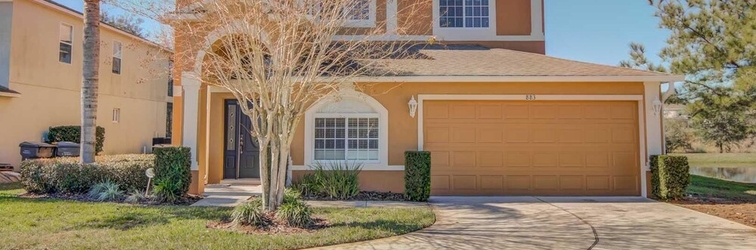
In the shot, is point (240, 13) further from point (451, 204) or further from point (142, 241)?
point (451, 204)

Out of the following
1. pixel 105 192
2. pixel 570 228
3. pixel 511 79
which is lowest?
pixel 570 228

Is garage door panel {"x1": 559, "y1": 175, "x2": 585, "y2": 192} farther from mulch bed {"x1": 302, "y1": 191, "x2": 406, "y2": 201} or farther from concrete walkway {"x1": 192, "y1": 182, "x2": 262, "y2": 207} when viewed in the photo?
concrete walkway {"x1": 192, "y1": 182, "x2": 262, "y2": 207}

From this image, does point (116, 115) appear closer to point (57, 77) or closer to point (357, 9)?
point (57, 77)

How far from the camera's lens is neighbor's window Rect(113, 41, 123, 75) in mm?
18797

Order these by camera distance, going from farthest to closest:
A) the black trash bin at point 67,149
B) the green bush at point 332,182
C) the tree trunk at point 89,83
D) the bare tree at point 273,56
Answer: the black trash bin at point 67,149
the green bush at point 332,182
the tree trunk at point 89,83
the bare tree at point 273,56

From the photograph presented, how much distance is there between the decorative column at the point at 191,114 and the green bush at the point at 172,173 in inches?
26.3

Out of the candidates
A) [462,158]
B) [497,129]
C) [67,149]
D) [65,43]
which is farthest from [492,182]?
[65,43]

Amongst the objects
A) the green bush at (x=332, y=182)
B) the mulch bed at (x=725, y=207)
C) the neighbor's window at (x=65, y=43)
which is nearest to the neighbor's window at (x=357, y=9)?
the green bush at (x=332, y=182)

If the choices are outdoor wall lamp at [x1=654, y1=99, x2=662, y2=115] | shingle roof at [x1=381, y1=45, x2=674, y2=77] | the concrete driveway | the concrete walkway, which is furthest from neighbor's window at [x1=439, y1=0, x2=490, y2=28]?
the concrete walkway

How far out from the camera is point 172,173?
8.97 metres

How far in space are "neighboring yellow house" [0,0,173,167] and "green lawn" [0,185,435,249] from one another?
3888 mm

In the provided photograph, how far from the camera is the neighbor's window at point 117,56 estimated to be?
61.7 feet

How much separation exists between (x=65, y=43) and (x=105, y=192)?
1064 cm

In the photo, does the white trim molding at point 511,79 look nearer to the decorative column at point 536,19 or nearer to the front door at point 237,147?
the front door at point 237,147
